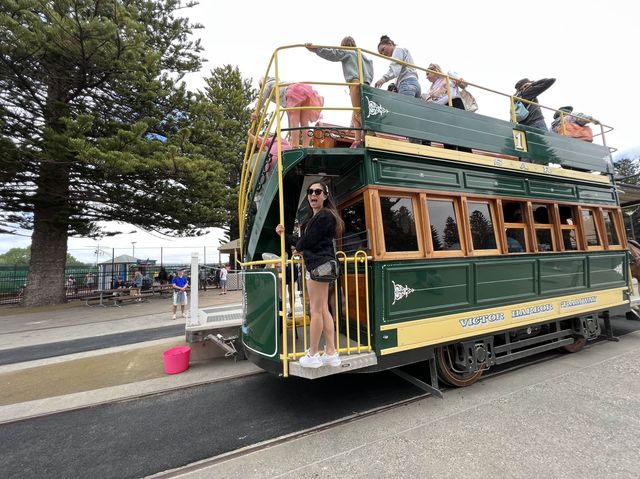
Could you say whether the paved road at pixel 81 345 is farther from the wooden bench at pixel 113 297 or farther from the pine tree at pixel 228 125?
the pine tree at pixel 228 125

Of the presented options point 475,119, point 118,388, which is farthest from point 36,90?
point 475,119

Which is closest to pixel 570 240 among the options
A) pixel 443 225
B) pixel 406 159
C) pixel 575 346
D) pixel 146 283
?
pixel 575 346

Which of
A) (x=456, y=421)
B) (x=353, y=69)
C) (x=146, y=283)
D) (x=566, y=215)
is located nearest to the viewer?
(x=456, y=421)

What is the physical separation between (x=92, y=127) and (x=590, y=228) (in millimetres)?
14613

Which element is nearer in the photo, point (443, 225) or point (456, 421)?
point (456, 421)

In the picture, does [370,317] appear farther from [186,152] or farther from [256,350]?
[186,152]

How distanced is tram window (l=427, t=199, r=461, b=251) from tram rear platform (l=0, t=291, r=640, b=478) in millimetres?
1776

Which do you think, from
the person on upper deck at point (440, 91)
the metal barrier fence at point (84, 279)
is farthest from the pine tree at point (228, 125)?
the person on upper deck at point (440, 91)

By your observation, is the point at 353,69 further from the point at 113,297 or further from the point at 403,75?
the point at 113,297

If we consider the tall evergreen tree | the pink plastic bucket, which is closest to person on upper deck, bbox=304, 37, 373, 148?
the pink plastic bucket

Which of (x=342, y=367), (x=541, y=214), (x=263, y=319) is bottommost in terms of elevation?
(x=342, y=367)

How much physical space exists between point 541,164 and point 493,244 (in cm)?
187

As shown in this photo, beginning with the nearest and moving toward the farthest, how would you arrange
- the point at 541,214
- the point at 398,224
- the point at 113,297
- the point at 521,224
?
1. the point at 398,224
2. the point at 521,224
3. the point at 541,214
4. the point at 113,297

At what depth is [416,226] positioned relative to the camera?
3.58 metres
